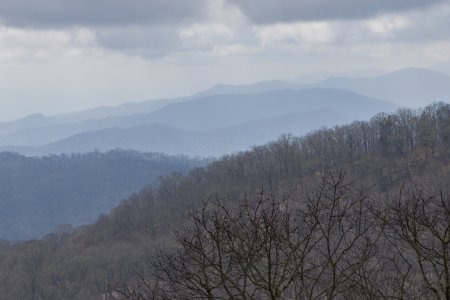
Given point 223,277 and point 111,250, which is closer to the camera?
point 223,277

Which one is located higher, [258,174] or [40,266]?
[258,174]

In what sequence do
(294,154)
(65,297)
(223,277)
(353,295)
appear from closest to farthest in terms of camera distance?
(223,277) < (353,295) < (65,297) < (294,154)

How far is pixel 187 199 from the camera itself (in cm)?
9969

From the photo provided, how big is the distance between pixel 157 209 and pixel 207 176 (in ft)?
32.7

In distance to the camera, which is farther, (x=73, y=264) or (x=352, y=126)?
(x=352, y=126)

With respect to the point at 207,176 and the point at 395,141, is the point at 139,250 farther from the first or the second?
the point at 395,141

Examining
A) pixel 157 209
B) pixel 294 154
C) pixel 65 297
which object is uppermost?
pixel 294 154

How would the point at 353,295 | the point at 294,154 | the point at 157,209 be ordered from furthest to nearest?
the point at 157,209 → the point at 294,154 → the point at 353,295

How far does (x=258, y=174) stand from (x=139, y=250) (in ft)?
72.5

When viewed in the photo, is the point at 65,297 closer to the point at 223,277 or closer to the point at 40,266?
the point at 40,266

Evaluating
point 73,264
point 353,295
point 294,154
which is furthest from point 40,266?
point 353,295

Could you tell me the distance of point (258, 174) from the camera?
95.5 metres

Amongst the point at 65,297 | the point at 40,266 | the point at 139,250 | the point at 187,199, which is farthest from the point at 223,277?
the point at 187,199

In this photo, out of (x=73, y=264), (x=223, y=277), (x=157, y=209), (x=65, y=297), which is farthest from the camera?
(x=157, y=209)
